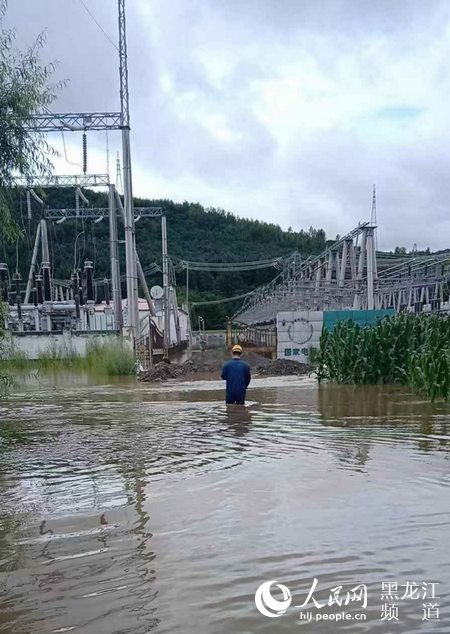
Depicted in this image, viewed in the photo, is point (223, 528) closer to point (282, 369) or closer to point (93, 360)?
point (282, 369)

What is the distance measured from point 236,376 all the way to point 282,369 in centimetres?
1386

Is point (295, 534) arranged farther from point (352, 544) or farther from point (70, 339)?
point (70, 339)

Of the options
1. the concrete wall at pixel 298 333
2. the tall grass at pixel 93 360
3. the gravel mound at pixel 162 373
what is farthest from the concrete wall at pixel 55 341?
the concrete wall at pixel 298 333

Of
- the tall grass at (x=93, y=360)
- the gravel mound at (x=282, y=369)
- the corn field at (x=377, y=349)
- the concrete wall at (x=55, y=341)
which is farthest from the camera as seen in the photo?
the concrete wall at (x=55, y=341)

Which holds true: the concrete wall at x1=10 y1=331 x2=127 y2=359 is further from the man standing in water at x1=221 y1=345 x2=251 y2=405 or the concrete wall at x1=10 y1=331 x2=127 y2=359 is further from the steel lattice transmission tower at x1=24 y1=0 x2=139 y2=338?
the man standing in water at x1=221 y1=345 x2=251 y2=405

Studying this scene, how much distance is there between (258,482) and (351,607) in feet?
10.2

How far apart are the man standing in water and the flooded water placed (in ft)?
9.74

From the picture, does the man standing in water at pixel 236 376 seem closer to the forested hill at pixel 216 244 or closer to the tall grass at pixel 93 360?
the tall grass at pixel 93 360

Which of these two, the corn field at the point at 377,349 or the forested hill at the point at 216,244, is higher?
the forested hill at the point at 216,244

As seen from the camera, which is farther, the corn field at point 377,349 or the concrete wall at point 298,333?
the concrete wall at point 298,333

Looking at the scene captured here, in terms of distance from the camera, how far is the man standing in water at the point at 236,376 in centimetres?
1426

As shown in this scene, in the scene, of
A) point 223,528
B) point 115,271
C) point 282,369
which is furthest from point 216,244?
point 223,528

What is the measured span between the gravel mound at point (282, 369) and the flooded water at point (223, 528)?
16.4 m

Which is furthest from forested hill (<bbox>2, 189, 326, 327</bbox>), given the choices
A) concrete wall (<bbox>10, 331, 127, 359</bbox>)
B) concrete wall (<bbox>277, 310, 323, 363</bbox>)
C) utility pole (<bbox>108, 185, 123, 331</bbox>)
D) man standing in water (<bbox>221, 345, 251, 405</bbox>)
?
man standing in water (<bbox>221, 345, 251, 405</bbox>)
